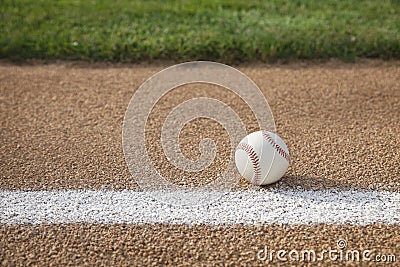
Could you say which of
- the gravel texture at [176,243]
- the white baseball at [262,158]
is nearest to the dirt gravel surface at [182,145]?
the gravel texture at [176,243]

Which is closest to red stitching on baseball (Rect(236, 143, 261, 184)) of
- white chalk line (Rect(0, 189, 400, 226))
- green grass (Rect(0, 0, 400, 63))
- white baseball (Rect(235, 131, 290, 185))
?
white baseball (Rect(235, 131, 290, 185))

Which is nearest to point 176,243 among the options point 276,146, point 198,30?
point 276,146

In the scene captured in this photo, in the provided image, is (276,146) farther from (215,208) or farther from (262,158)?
(215,208)

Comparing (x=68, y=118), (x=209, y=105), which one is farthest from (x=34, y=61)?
(x=209, y=105)

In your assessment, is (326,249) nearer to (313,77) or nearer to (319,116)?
Result: (319,116)

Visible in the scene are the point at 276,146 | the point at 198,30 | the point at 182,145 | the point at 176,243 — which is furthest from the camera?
the point at 198,30
